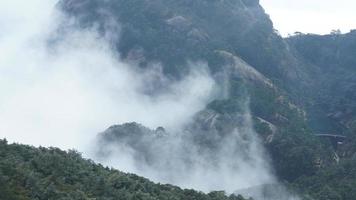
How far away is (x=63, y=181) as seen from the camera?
175 ft

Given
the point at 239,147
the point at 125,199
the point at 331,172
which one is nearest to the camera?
the point at 125,199

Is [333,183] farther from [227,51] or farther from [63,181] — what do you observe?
[227,51]

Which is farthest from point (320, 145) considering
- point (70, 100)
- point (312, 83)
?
point (70, 100)

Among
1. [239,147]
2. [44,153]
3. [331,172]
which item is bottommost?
[44,153]

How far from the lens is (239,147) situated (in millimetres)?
136250

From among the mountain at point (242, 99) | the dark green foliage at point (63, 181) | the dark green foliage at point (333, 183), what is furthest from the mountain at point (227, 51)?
the dark green foliage at point (63, 181)

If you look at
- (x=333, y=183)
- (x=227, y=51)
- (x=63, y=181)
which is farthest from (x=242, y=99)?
(x=63, y=181)

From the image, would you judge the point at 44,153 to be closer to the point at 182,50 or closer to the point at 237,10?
the point at 182,50

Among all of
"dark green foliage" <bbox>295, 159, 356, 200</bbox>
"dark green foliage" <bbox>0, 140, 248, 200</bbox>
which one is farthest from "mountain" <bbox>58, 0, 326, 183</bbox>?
"dark green foliage" <bbox>0, 140, 248, 200</bbox>

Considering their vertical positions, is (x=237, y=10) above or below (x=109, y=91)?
above

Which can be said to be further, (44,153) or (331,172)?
(331,172)

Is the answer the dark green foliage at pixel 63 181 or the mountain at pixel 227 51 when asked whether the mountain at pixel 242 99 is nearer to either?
the mountain at pixel 227 51

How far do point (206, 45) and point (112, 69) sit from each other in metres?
32.5

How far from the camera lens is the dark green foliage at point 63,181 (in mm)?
46719
